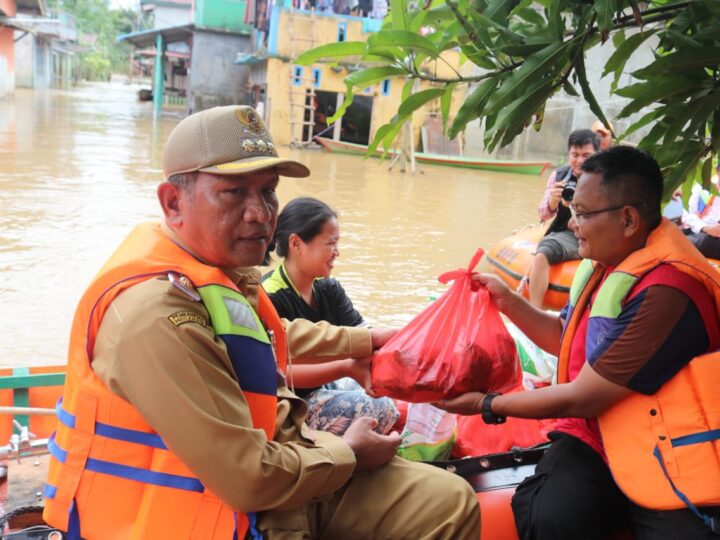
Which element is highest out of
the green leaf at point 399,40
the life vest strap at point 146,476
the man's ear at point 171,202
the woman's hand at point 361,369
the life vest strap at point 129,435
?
the green leaf at point 399,40

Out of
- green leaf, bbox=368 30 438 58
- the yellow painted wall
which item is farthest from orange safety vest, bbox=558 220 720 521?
the yellow painted wall

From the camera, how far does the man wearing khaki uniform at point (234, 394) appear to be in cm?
154

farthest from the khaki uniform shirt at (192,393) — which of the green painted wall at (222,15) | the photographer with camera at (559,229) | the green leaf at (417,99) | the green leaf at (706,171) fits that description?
the green painted wall at (222,15)

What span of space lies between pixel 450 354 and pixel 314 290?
0.96 m

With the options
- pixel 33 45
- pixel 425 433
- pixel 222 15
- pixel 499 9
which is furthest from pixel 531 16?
pixel 33 45

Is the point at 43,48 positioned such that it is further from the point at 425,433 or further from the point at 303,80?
the point at 425,433

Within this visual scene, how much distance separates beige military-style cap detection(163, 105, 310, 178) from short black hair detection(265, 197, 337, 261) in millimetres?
1215

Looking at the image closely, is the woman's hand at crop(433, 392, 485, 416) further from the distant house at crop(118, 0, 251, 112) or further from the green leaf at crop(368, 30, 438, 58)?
the distant house at crop(118, 0, 251, 112)

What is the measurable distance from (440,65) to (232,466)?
18.7m

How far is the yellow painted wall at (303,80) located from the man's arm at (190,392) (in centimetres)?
1983

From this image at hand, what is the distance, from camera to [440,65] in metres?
19.1

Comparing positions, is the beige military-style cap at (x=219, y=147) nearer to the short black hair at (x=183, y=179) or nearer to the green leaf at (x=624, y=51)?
the short black hair at (x=183, y=179)

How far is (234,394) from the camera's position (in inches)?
64.6

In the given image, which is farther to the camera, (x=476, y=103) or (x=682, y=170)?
(x=682, y=170)
